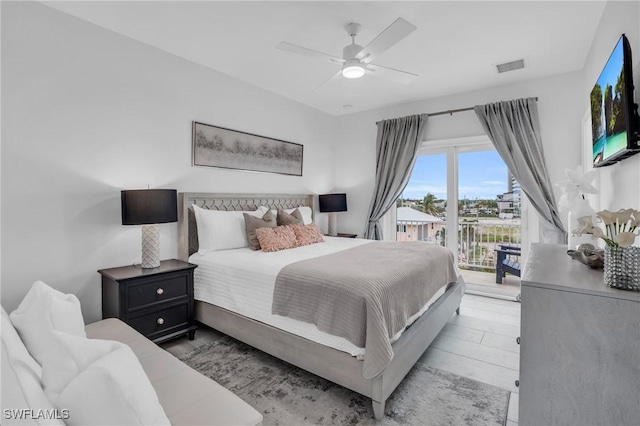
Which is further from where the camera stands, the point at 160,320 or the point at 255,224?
A: the point at 255,224

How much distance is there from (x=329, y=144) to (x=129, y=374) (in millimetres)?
4960

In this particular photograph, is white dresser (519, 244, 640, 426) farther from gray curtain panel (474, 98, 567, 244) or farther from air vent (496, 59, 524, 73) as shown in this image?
air vent (496, 59, 524, 73)

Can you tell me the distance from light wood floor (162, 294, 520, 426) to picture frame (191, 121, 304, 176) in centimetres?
190

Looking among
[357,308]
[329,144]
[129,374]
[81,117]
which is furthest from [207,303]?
[329,144]

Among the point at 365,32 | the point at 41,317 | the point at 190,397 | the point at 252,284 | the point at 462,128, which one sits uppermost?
the point at 365,32

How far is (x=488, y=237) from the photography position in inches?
175

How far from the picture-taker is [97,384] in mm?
739

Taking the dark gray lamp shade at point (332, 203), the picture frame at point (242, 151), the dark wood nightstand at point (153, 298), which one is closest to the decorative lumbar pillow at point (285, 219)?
the picture frame at point (242, 151)

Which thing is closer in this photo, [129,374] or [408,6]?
[129,374]

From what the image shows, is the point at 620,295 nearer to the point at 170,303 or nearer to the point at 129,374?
the point at 129,374

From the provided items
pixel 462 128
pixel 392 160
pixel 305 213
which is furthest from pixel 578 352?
pixel 392 160

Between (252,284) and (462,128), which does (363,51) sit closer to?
(252,284)

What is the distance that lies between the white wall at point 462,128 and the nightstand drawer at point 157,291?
321cm

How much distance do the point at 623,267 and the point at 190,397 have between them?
5.56ft
